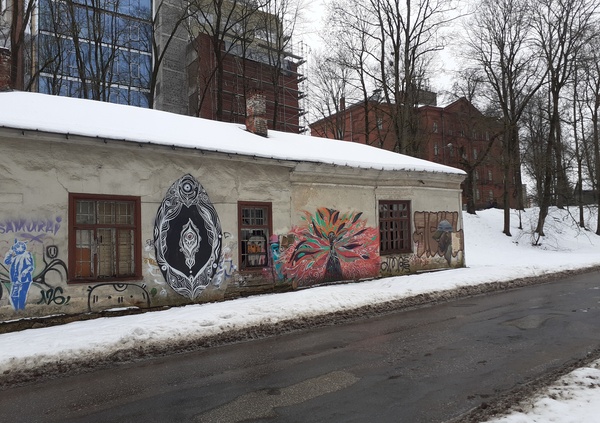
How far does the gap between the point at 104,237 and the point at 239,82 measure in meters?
28.4

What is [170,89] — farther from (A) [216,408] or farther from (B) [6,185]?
(A) [216,408]

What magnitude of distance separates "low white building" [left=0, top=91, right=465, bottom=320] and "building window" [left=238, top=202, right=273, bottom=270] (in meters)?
0.04

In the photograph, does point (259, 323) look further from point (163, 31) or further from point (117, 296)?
point (163, 31)

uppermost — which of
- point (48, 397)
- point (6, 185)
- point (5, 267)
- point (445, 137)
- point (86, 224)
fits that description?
point (445, 137)

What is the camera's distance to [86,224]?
9172mm

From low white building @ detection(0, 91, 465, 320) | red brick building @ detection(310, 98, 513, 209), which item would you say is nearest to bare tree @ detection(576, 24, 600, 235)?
red brick building @ detection(310, 98, 513, 209)

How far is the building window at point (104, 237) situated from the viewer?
29.6 ft

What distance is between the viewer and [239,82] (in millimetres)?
35562

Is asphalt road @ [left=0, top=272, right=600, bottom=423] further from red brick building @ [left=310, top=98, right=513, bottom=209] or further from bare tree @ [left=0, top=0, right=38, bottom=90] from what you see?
red brick building @ [left=310, top=98, right=513, bottom=209]

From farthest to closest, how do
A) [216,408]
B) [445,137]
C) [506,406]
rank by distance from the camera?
[445,137], [216,408], [506,406]

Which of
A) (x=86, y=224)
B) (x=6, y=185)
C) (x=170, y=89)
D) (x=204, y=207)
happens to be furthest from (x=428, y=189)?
(x=170, y=89)

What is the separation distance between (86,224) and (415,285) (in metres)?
8.84

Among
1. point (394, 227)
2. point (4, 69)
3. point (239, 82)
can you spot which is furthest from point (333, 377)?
point (239, 82)

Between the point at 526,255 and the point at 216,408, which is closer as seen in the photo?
the point at 216,408
